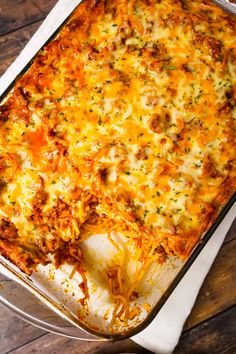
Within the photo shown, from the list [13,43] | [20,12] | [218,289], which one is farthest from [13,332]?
[20,12]

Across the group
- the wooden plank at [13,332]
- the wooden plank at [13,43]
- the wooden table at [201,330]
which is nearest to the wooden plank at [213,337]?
the wooden table at [201,330]

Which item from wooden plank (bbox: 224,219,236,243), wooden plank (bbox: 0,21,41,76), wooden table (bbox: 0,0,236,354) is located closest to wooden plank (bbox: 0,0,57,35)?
wooden plank (bbox: 0,21,41,76)

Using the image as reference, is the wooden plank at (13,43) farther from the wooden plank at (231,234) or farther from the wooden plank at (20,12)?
the wooden plank at (231,234)

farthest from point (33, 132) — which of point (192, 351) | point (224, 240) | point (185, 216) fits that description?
point (192, 351)

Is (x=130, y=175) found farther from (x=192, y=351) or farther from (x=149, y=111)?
(x=192, y=351)

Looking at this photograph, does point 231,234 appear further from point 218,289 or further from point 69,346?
point 69,346

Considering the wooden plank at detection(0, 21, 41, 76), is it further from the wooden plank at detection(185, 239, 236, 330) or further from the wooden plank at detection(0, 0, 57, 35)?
the wooden plank at detection(185, 239, 236, 330)
